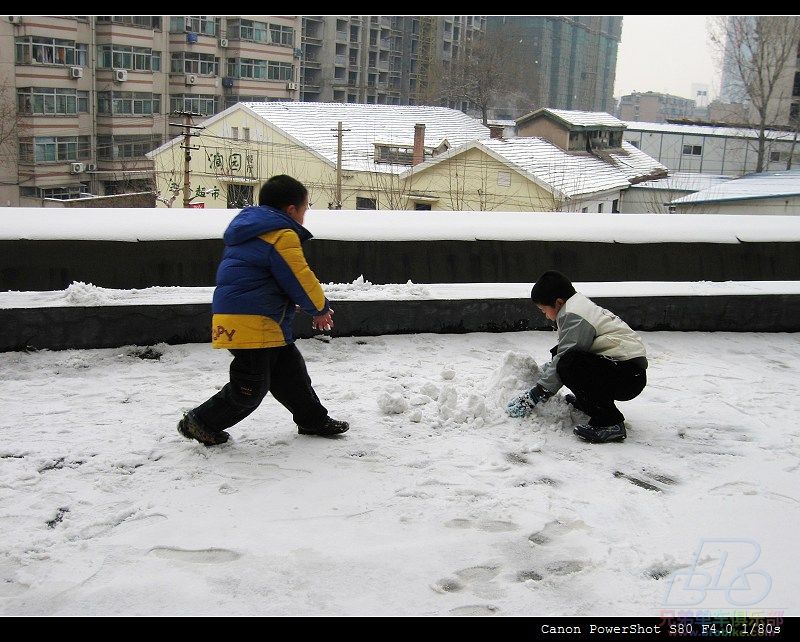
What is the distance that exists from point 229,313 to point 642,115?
10716 centimetres

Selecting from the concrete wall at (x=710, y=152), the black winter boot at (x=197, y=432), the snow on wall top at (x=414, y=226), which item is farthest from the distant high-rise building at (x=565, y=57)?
the black winter boot at (x=197, y=432)

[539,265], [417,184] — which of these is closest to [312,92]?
[417,184]

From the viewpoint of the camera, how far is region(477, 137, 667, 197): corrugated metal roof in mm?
22500

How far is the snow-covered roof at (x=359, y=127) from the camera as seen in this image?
26.5 metres

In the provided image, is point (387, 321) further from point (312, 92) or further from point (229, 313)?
point (312, 92)

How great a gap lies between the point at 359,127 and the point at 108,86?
12621 mm

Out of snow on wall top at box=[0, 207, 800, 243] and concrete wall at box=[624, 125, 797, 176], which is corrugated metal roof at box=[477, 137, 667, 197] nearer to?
concrete wall at box=[624, 125, 797, 176]

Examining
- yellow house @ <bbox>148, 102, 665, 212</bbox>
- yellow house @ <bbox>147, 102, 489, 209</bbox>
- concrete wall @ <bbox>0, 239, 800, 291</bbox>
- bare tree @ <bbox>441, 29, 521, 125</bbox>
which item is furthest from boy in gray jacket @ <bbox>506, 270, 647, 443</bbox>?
bare tree @ <bbox>441, 29, 521, 125</bbox>

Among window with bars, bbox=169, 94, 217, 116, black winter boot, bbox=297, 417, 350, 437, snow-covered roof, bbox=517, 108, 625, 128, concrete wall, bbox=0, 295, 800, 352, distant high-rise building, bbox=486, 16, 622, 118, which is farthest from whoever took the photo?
distant high-rise building, bbox=486, 16, 622, 118

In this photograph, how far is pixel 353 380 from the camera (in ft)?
16.9

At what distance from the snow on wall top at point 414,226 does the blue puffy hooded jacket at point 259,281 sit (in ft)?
8.09

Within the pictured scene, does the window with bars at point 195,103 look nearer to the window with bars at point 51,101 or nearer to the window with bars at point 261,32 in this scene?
the window with bars at point 261,32

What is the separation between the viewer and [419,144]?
82.1 ft
